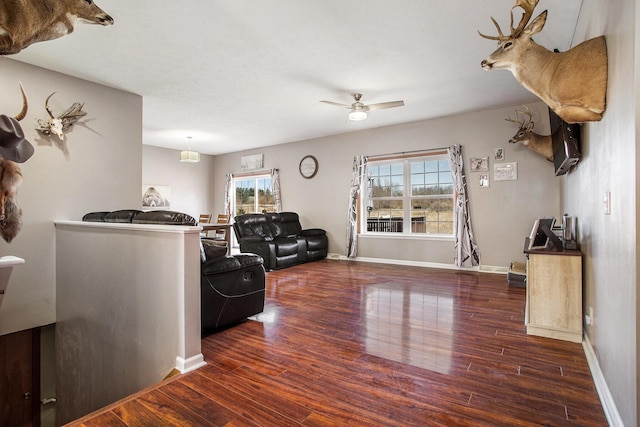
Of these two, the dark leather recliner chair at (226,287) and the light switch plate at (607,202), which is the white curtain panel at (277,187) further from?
the light switch plate at (607,202)

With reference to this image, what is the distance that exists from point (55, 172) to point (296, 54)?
3.19 meters

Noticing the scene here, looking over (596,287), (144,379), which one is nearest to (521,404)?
(596,287)

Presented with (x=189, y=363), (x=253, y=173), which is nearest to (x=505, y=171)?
(x=189, y=363)

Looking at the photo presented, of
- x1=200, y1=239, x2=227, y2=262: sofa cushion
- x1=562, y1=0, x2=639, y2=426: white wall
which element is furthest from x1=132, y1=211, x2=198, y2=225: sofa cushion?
x1=562, y1=0, x2=639, y2=426: white wall

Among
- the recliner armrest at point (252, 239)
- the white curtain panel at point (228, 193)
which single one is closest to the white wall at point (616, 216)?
the recliner armrest at point (252, 239)

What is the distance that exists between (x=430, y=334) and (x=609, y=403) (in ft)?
4.01

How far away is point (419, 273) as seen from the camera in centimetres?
528

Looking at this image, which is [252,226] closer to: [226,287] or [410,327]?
[226,287]

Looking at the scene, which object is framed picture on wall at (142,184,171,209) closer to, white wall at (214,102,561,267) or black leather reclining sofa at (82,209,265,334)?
white wall at (214,102,561,267)

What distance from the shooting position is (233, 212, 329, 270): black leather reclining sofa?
5758 millimetres

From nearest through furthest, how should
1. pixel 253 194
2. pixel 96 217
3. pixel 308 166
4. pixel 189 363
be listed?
1. pixel 189 363
2. pixel 96 217
3. pixel 308 166
4. pixel 253 194

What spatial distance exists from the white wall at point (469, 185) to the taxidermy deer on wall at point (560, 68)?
3.22 meters

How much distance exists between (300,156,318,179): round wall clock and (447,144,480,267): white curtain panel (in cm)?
305

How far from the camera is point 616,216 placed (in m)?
1.55
